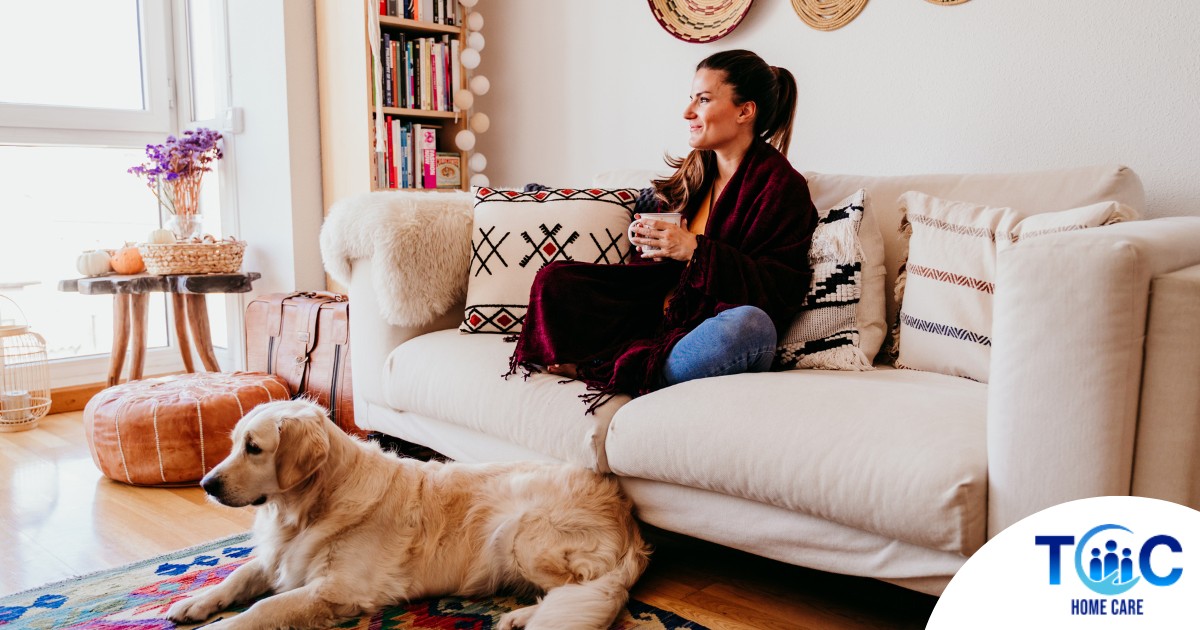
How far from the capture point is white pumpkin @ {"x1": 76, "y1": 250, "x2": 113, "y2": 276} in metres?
3.33

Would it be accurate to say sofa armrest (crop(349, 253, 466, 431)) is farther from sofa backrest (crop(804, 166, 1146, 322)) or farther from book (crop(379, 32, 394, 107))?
book (crop(379, 32, 394, 107))

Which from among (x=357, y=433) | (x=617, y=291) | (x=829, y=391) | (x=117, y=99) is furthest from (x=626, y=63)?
(x=117, y=99)

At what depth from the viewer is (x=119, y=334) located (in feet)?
11.2

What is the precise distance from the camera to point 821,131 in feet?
8.96

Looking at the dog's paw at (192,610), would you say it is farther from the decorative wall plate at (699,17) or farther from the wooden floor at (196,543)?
the decorative wall plate at (699,17)

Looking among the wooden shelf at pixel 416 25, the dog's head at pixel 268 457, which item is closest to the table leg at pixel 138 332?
the wooden shelf at pixel 416 25

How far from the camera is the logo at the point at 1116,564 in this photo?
950mm

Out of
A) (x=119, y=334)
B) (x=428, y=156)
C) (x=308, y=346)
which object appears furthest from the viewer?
(x=428, y=156)

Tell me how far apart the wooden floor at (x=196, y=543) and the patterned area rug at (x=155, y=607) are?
0.08m

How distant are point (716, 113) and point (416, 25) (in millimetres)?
1719

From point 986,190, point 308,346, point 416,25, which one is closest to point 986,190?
point 986,190

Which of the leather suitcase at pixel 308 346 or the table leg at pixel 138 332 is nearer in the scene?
the leather suitcase at pixel 308 346

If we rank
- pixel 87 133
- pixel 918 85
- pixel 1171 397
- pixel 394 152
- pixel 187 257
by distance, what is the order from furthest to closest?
pixel 87 133 < pixel 394 152 < pixel 187 257 < pixel 918 85 < pixel 1171 397

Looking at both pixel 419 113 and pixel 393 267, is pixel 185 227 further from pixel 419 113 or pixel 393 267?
pixel 393 267
